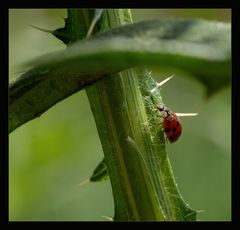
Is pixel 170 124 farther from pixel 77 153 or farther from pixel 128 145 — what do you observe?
pixel 77 153

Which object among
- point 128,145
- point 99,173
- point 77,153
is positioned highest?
point 128,145

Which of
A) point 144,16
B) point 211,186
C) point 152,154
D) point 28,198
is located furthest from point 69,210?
point 152,154

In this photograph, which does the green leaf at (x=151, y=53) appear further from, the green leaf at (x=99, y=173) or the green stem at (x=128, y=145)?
the green leaf at (x=99, y=173)

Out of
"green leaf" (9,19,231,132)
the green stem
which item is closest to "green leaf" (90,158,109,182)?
the green stem

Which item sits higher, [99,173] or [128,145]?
[128,145]

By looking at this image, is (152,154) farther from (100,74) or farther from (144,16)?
(144,16)

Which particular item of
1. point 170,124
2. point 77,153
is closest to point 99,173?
point 170,124

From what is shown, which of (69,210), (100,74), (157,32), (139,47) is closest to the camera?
(139,47)
